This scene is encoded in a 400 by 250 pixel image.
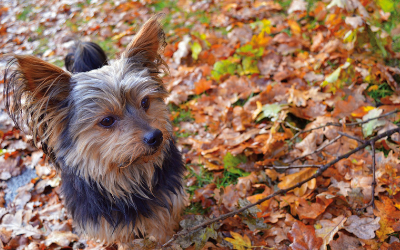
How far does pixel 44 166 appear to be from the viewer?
12.4ft

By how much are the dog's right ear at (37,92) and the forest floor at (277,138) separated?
906mm

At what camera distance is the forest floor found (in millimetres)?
2578

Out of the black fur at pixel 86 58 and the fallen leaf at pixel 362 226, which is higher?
the black fur at pixel 86 58

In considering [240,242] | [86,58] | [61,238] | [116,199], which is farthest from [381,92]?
[61,238]

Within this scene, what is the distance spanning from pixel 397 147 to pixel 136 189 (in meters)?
2.41

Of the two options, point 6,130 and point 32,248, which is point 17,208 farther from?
point 6,130

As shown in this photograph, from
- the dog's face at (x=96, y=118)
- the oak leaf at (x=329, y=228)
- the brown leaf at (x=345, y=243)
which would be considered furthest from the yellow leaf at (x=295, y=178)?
the dog's face at (x=96, y=118)

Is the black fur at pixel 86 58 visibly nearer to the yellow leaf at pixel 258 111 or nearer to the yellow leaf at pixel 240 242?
the yellow leaf at pixel 258 111

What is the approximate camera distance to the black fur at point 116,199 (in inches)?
94.9

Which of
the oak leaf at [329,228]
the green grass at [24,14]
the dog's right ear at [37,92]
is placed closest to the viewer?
the dog's right ear at [37,92]

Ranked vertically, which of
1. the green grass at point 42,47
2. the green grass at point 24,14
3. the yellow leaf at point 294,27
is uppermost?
the yellow leaf at point 294,27

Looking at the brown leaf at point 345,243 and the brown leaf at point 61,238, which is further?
the brown leaf at point 61,238

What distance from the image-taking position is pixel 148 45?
2.55 metres

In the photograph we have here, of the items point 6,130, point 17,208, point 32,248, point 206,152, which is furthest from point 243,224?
point 6,130
